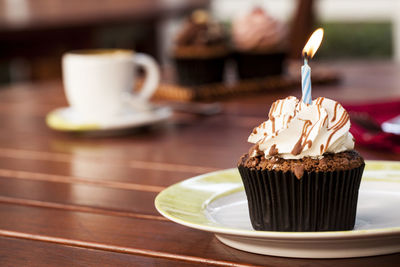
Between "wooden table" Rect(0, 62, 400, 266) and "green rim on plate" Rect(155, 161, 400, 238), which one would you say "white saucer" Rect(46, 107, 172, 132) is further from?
"green rim on plate" Rect(155, 161, 400, 238)

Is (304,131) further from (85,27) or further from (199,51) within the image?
(85,27)

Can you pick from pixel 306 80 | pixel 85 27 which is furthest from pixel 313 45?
pixel 85 27

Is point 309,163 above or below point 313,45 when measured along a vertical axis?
below

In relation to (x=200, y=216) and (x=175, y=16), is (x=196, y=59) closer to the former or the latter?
(x=200, y=216)

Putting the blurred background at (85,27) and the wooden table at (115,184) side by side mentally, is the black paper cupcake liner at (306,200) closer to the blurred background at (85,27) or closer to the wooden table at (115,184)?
the wooden table at (115,184)

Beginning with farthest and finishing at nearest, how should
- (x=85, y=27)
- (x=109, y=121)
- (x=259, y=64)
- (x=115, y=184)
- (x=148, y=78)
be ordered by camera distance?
1. (x=85, y=27)
2. (x=259, y=64)
3. (x=148, y=78)
4. (x=109, y=121)
5. (x=115, y=184)

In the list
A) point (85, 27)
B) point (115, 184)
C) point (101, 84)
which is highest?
→ point (85, 27)

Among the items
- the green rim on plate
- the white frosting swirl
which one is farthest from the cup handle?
the white frosting swirl
